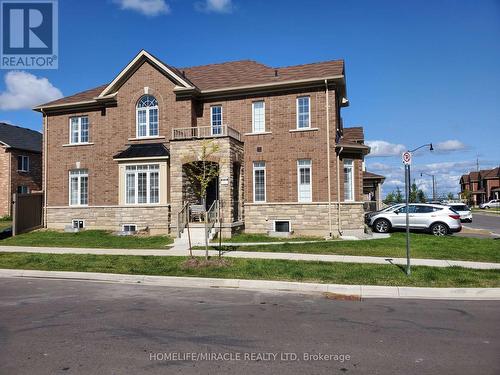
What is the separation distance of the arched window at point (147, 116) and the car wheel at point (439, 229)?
48.9 feet

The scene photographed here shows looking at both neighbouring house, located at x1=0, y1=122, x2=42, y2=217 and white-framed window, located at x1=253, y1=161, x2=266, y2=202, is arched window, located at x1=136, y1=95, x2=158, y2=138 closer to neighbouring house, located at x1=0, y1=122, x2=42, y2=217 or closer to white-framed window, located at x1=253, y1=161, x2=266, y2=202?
white-framed window, located at x1=253, y1=161, x2=266, y2=202

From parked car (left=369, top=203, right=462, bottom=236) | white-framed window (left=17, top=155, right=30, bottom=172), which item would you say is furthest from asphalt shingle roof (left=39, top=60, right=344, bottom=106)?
white-framed window (left=17, top=155, right=30, bottom=172)

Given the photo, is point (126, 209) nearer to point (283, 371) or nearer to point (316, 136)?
point (316, 136)

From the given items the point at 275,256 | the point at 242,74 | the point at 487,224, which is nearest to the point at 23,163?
the point at 242,74

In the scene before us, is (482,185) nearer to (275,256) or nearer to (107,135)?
(107,135)

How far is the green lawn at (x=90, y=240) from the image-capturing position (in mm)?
17109

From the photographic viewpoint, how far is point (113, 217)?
74.7 feet

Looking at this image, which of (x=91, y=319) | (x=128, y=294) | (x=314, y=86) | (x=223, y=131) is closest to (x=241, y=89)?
(x=223, y=131)

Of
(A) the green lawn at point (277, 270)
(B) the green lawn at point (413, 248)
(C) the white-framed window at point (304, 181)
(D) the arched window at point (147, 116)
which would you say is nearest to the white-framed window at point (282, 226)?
(C) the white-framed window at point (304, 181)

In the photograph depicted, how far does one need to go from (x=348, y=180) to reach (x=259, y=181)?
443 centimetres

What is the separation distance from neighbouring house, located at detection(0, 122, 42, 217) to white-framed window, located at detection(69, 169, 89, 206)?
14822mm

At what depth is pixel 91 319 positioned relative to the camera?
7047mm

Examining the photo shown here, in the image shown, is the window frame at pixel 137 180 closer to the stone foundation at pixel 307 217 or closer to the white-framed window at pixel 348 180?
the stone foundation at pixel 307 217

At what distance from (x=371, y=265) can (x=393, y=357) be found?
7064 millimetres
